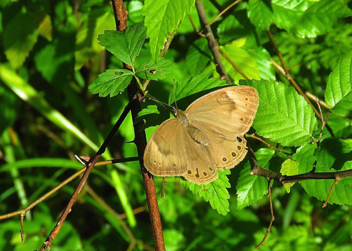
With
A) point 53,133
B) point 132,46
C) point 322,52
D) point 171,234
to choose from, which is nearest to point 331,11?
point 322,52

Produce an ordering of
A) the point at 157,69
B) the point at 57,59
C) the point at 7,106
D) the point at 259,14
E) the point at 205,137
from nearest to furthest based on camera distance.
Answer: the point at 157,69 → the point at 205,137 → the point at 259,14 → the point at 57,59 → the point at 7,106

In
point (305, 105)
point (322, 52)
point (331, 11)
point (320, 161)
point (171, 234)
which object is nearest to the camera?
point (320, 161)

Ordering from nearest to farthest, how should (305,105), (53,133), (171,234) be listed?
(305,105)
(171,234)
(53,133)

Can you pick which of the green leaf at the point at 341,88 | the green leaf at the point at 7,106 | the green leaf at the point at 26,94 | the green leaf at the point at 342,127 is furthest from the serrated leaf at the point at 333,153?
the green leaf at the point at 7,106

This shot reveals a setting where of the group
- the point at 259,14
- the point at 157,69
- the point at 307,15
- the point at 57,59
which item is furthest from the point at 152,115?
the point at 57,59

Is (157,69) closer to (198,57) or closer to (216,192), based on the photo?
(216,192)

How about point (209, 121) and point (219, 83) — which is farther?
point (209, 121)

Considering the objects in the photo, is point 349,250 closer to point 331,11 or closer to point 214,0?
point 331,11
